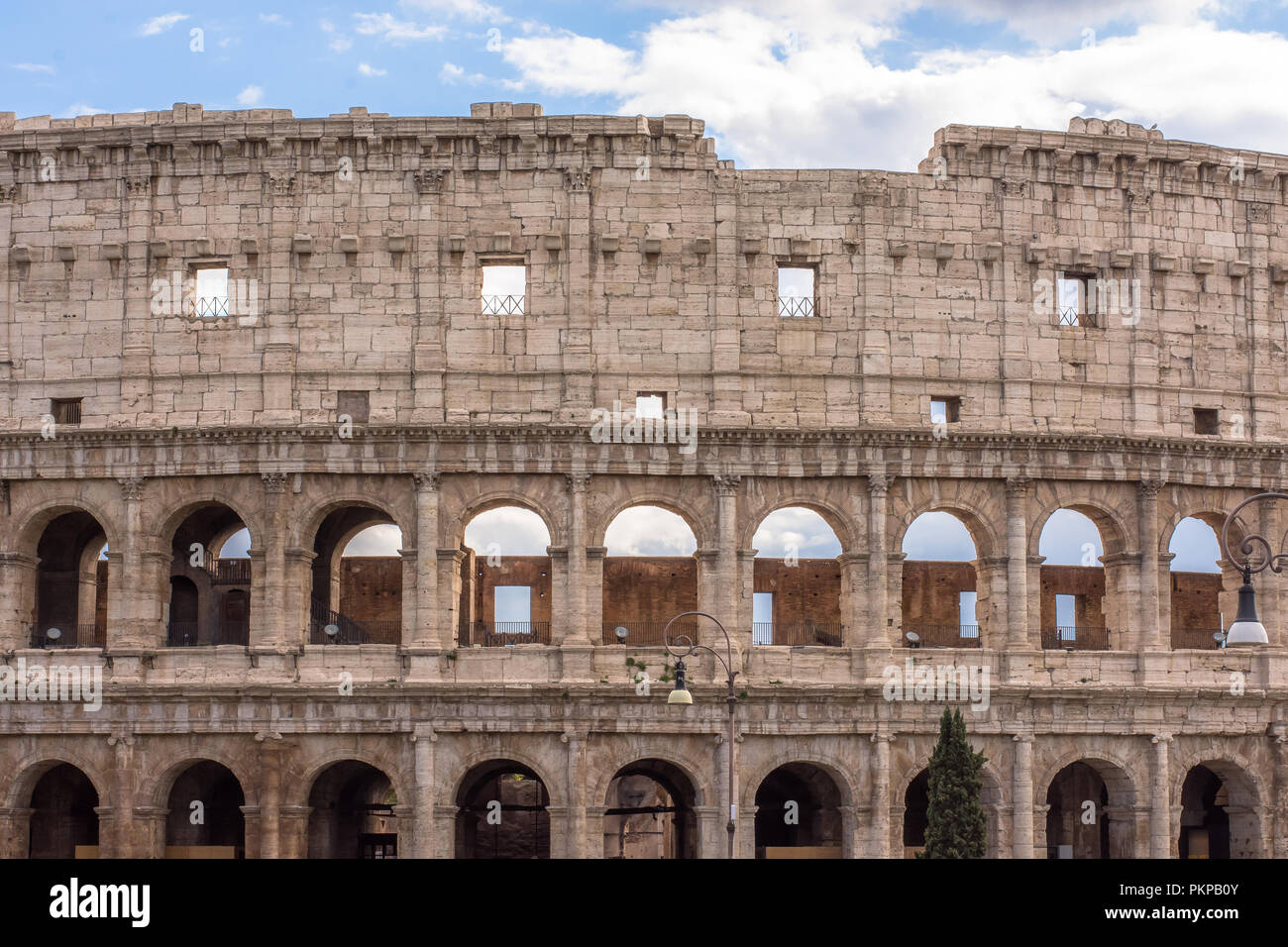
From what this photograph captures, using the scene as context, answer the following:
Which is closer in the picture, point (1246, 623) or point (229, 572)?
point (1246, 623)

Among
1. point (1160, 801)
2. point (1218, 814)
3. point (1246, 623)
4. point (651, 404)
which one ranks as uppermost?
point (651, 404)

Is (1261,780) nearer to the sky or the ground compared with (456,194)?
nearer to the ground

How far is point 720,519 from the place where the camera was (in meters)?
38.8

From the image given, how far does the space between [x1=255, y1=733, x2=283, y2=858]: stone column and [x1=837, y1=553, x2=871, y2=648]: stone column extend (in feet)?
41.7

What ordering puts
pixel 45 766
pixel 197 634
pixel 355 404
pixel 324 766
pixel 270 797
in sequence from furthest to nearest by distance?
pixel 197 634
pixel 355 404
pixel 45 766
pixel 324 766
pixel 270 797

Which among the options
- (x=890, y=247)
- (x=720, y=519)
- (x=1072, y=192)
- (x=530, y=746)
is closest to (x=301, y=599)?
(x=530, y=746)

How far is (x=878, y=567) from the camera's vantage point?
128 feet

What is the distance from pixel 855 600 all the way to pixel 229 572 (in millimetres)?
15895

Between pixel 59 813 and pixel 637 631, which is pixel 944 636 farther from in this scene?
pixel 59 813

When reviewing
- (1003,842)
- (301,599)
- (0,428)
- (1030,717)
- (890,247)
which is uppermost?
(890,247)

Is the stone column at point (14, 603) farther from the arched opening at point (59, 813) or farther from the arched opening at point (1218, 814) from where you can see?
the arched opening at point (1218, 814)

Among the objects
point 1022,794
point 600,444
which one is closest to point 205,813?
point 600,444

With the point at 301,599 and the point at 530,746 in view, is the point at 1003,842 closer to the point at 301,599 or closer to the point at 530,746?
the point at 530,746

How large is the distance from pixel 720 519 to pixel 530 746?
652 cm
